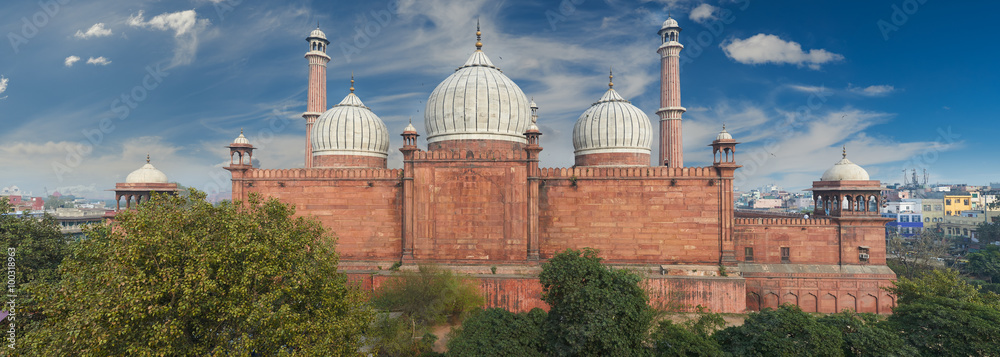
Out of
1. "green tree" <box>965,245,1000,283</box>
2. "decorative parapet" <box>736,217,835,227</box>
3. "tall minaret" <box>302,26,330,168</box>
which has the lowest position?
"green tree" <box>965,245,1000,283</box>

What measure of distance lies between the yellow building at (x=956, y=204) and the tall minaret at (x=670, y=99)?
5864 cm

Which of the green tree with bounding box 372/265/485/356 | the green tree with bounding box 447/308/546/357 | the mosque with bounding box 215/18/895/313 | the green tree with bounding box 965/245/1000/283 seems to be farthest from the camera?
the green tree with bounding box 965/245/1000/283

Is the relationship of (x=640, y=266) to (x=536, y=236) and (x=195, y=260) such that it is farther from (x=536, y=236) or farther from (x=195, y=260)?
(x=195, y=260)

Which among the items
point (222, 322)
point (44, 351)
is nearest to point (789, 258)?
point (222, 322)

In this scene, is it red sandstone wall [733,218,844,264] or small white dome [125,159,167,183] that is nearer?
red sandstone wall [733,218,844,264]

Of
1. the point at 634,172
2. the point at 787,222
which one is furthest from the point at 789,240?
the point at 634,172

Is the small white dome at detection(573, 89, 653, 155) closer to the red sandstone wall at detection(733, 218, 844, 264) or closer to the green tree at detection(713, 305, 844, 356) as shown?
the red sandstone wall at detection(733, 218, 844, 264)

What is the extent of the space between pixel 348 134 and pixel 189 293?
49.4ft

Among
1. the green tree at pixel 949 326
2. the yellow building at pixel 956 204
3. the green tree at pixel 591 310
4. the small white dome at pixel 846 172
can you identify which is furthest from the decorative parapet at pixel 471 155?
the yellow building at pixel 956 204

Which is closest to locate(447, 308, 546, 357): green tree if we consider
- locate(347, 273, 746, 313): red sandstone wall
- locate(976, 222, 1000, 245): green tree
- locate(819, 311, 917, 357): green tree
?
locate(347, 273, 746, 313): red sandstone wall

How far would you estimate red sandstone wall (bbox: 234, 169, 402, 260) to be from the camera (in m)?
17.6

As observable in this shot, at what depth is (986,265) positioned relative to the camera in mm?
30281

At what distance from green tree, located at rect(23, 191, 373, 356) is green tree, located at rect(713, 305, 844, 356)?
9368 millimetres

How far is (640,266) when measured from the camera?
1675 cm
